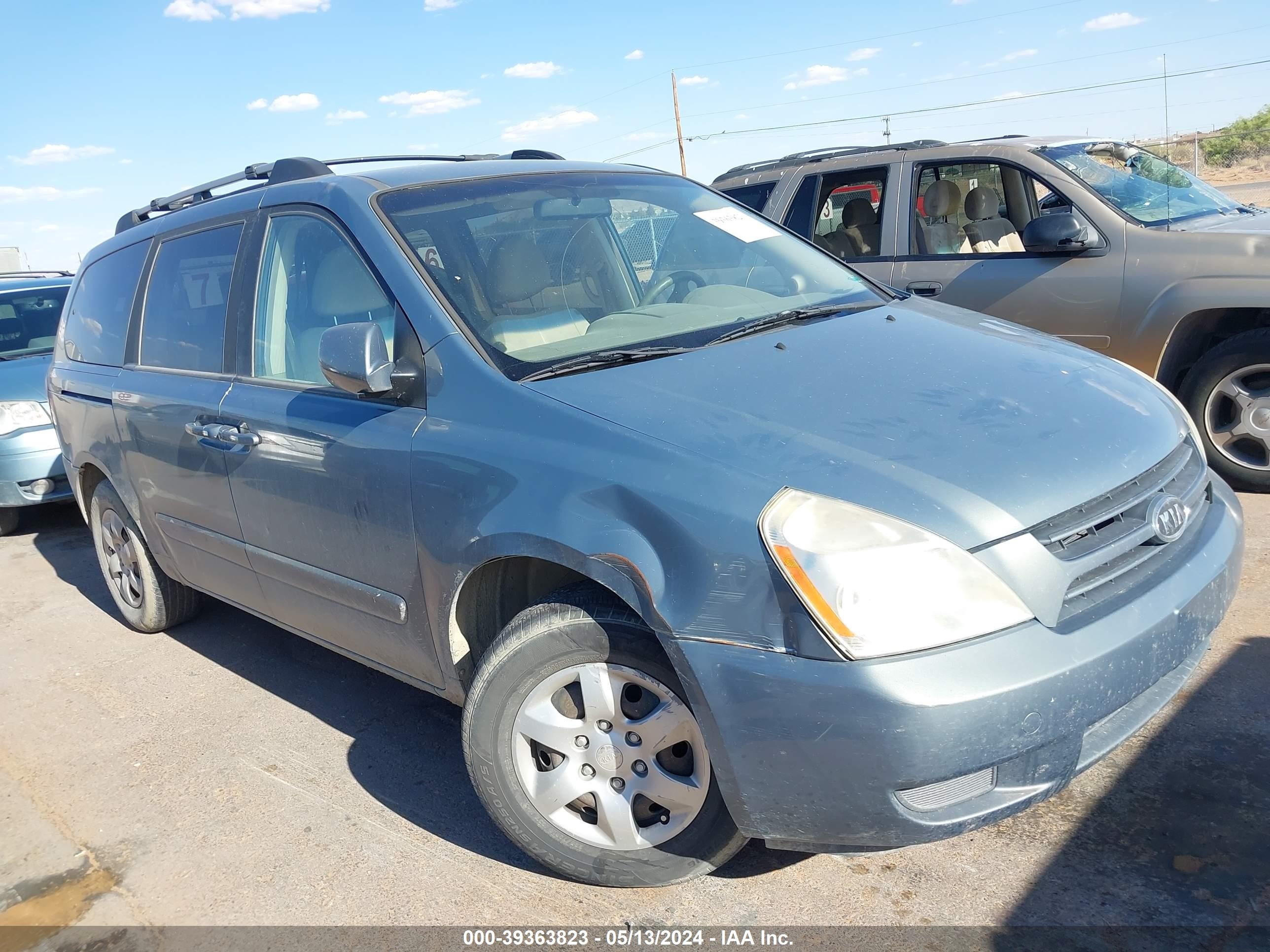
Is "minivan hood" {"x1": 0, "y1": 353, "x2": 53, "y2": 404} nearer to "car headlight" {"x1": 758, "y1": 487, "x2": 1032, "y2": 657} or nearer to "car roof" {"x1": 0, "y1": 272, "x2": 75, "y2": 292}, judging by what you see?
"car roof" {"x1": 0, "y1": 272, "x2": 75, "y2": 292}

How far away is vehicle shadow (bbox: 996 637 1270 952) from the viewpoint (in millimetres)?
2236

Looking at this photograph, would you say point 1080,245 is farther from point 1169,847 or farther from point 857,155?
point 1169,847

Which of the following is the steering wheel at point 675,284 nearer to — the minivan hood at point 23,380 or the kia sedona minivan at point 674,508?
the kia sedona minivan at point 674,508

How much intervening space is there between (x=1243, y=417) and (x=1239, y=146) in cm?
4086

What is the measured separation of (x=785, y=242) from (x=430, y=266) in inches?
58.0

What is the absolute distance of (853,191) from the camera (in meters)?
6.09

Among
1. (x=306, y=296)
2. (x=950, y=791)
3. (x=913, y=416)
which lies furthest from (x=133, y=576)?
(x=950, y=791)

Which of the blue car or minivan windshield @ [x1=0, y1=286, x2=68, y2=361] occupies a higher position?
minivan windshield @ [x1=0, y1=286, x2=68, y2=361]

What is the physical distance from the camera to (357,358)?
2.73 m

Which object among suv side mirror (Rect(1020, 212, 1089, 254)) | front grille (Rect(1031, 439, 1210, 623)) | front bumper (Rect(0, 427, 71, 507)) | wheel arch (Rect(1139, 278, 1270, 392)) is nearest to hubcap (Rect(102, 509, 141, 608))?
front bumper (Rect(0, 427, 71, 507))

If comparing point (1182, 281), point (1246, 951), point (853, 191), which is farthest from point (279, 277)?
point (1182, 281)

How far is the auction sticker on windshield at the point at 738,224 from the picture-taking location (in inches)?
147

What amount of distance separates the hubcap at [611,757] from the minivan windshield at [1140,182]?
4.18 m

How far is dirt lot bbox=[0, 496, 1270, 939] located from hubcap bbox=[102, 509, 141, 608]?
621mm
